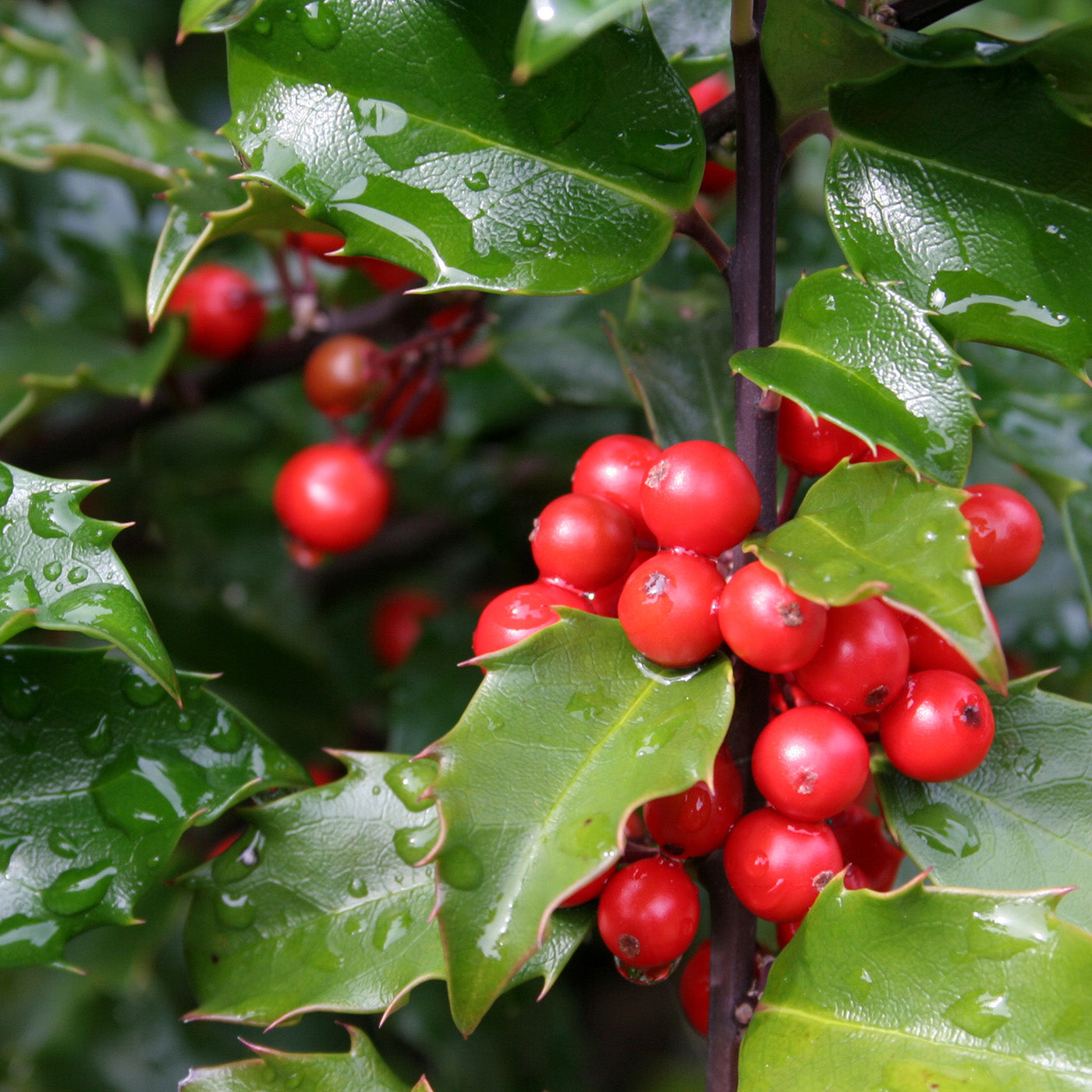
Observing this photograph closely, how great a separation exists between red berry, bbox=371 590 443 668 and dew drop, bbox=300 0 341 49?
3.17ft

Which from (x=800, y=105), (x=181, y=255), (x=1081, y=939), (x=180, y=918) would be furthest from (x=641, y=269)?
(x=180, y=918)

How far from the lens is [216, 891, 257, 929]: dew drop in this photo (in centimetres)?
81

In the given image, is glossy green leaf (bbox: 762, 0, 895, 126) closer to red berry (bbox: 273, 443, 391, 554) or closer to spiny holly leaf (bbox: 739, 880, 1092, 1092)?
spiny holly leaf (bbox: 739, 880, 1092, 1092)

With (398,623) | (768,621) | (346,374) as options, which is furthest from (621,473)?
(398,623)

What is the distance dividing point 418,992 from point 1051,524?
1.03 m

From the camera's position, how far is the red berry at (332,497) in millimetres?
1285

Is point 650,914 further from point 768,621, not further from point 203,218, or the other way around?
point 203,218

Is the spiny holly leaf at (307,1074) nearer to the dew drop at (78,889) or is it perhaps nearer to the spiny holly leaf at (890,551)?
the dew drop at (78,889)

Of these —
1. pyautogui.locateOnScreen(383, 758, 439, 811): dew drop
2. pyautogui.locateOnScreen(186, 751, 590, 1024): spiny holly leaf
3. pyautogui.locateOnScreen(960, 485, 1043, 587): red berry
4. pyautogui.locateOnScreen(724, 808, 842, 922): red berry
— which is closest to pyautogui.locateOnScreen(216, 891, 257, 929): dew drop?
pyautogui.locateOnScreen(186, 751, 590, 1024): spiny holly leaf

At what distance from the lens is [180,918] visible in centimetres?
145

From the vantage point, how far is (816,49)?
2.18 feet

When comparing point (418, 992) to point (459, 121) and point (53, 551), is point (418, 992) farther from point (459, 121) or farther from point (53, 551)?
point (459, 121)

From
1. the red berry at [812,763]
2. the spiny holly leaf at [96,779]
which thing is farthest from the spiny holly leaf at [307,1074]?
the red berry at [812,763]

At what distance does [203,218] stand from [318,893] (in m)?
0.59
